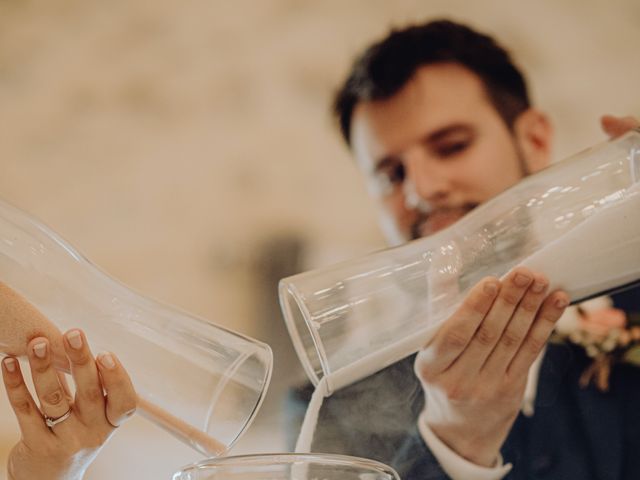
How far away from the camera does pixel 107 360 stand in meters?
0.48

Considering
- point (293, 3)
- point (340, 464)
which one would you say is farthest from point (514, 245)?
point (293, 3)

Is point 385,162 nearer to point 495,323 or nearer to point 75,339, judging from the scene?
point 495,323

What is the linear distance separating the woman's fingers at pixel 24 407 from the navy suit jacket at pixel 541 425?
0.74 feet

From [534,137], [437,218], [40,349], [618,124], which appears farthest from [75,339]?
[534,137]

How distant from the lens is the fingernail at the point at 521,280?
1.62ft

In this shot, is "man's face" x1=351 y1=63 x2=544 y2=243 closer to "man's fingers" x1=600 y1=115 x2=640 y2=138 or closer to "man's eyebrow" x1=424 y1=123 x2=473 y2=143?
"man's eyebrow" x1=424 y1=123 x2=473 y2=143

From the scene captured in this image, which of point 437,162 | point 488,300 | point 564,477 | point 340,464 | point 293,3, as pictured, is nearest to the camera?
point 340,464

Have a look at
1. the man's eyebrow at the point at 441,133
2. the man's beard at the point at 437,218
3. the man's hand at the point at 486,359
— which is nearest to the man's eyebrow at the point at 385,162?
the man's eyebrow at the point at 441,133

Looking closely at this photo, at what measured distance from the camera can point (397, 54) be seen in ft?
3.43

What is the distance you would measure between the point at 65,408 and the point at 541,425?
0.52m

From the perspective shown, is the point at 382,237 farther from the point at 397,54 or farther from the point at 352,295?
the point at 352,295

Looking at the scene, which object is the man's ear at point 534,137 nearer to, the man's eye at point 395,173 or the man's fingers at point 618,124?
the man's eye at point 395,173

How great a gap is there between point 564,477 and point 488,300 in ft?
1.12

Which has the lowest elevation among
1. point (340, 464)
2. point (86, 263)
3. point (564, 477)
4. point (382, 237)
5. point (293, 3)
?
point (564, 477)
